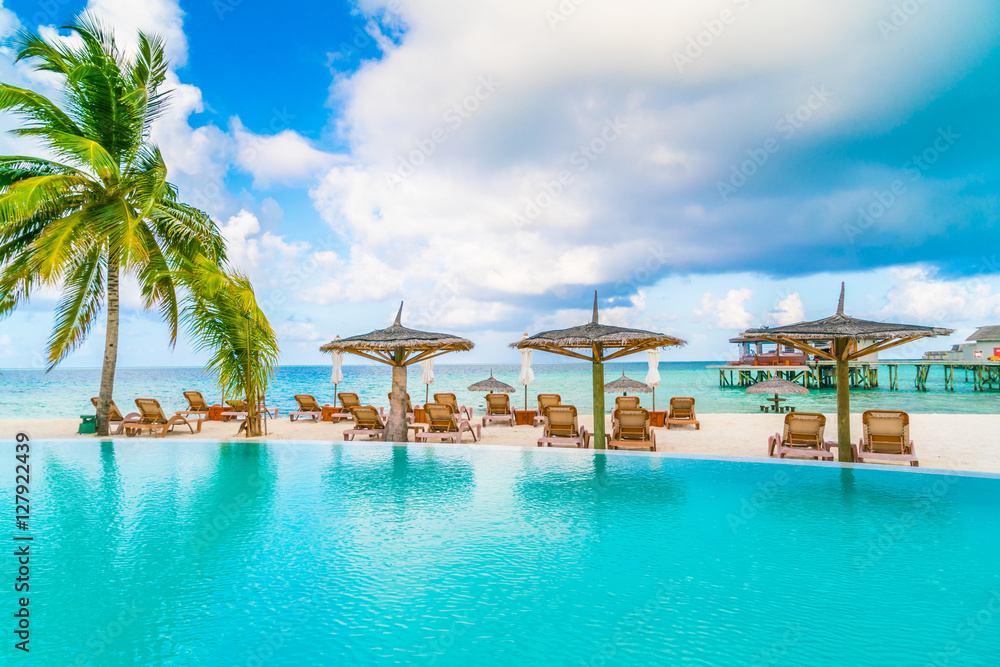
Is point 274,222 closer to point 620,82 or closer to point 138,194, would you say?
point 138,194

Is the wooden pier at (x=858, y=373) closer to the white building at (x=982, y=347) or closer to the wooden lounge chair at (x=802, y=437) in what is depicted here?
the white building at (x=982, y=347)

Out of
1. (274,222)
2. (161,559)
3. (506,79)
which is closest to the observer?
(161,559)

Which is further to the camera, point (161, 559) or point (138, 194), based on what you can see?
point (138, 194)

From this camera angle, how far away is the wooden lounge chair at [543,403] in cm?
1509

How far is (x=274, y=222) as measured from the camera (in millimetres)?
16312

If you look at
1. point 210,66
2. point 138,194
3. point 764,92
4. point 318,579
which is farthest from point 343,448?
point 210,66

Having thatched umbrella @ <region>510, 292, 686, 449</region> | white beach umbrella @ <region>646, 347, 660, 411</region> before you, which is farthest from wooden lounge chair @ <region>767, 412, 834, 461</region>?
white beach umbrella @ <region>646, 347, 660, 411</region>

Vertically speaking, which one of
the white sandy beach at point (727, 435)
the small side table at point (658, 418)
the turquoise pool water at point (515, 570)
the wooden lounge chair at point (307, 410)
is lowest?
the turquoise pool water at point (515, 570)

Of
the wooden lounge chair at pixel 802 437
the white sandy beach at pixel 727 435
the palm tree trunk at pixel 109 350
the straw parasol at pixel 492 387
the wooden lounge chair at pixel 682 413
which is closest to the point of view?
the wooden lounge chair at pixel 802 437

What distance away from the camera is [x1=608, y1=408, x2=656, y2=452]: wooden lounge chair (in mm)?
10332

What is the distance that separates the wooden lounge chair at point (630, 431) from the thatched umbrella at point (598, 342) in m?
0.53

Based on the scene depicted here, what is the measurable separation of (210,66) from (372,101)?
15.3 m

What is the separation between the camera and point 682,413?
1516 centimetres

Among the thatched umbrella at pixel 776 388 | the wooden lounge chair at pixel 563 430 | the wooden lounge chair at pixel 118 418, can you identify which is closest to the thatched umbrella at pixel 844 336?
the wooden lounge chair at pixel 563 430
